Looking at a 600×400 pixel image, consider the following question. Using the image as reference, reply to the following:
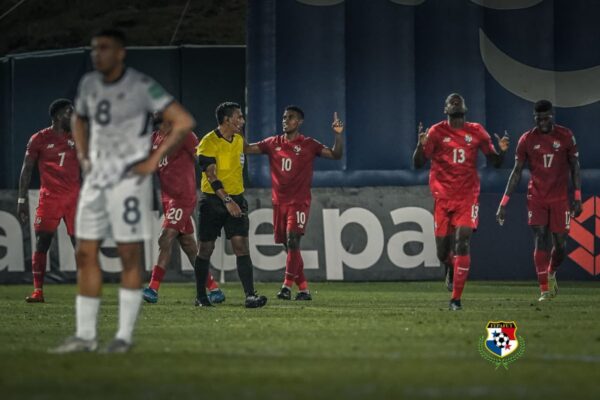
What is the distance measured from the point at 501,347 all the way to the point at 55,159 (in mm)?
8655

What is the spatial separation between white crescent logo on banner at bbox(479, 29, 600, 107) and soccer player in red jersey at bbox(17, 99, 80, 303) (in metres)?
8.04

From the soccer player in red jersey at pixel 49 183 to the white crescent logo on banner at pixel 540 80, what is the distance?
804 centimetres

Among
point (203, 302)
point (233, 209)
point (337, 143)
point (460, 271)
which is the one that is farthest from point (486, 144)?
point (203, 302)

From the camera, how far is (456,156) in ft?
47.9

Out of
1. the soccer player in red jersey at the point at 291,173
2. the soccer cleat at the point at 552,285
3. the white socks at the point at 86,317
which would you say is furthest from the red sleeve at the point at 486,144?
the white socks at the point at 86,317

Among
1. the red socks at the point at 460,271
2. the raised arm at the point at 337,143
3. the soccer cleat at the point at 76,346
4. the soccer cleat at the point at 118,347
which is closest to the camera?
the soccer cleat at the point at 118,347

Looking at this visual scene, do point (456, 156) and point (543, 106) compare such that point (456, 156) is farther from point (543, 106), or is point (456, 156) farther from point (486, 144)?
point (543, 106)

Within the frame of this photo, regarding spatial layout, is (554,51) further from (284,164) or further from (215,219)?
(215,219)

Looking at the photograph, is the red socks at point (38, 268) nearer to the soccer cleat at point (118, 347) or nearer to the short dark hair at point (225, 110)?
the short dark hair at point (225, 110)

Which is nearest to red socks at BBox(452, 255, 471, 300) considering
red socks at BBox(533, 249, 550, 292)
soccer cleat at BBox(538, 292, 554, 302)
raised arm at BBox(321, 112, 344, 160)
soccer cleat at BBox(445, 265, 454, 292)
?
soccer cleat at BBox(538, 292, 554, 302)

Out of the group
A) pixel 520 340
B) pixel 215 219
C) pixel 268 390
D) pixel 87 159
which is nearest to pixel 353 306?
pixel 215 219

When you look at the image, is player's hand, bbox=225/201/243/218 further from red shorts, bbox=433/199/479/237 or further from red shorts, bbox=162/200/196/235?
red shorts, bbox=433/199/479/237

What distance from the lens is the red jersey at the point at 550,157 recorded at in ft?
53.7

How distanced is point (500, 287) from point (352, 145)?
12.7ft
